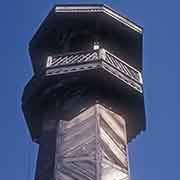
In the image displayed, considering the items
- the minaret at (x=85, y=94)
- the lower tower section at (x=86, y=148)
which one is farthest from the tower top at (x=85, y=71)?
the lower tower section at (x=86, y=148)

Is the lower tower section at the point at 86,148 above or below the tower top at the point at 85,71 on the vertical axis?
below

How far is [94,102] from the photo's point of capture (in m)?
16.2

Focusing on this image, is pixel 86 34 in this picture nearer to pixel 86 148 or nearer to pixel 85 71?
pixel 85 71

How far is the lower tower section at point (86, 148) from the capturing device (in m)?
13.8

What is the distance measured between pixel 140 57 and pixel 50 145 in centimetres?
524

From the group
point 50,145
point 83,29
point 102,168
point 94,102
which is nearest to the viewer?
point 102,168

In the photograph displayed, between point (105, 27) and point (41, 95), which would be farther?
point (105, 27)

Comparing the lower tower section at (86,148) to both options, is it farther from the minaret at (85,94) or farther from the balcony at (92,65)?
the balcony at (92,65)

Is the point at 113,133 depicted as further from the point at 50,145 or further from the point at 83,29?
the point at 83,29

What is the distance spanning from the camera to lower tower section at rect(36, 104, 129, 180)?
13773mm

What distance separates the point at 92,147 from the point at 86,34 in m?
5.04

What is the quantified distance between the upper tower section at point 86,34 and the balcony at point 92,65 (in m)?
1.35

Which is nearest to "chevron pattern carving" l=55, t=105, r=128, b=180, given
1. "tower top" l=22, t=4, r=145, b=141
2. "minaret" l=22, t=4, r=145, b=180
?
"minaret" l=22, t=4, r=145, b=180

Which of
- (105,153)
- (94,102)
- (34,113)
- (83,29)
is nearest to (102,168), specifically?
(105,153)
